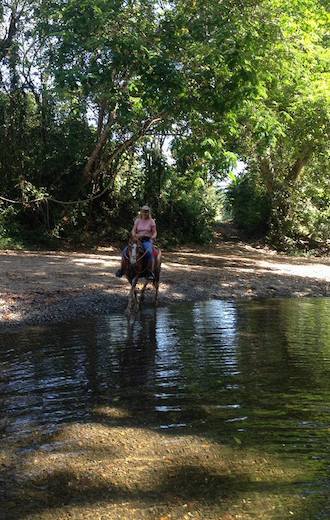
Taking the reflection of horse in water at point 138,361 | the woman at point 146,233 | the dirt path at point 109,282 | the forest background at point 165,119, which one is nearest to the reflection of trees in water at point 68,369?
the reflection of horse in water at point 138,361

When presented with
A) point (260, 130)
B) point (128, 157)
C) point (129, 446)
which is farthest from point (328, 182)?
point (129, 446)

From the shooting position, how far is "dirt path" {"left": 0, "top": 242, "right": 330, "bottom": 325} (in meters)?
10.8

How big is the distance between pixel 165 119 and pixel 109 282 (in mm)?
7089

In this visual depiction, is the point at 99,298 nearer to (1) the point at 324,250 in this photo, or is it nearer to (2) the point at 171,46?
(2) the point at 171,46

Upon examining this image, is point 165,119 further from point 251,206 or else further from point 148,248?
point 251,206

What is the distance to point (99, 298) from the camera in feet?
38.5

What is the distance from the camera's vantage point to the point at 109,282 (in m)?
13.3

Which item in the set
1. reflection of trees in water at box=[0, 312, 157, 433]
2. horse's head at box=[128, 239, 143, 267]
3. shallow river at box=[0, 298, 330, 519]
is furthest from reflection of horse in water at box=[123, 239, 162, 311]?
reflection of trees in water at box=[0, 312, 157, 433]

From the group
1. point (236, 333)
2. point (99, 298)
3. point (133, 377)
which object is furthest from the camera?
point (99, 298)

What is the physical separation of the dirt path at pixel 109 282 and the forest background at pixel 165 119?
3230 millimetres

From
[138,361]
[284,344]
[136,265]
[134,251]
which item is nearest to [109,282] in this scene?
[136,265]

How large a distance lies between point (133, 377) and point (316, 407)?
216 centimetres

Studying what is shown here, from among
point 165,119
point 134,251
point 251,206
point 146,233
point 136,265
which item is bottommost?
point 136,265

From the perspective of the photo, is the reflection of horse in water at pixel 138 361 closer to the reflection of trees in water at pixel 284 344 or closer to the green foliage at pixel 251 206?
the reflection of trees in water at pixel 284 344
